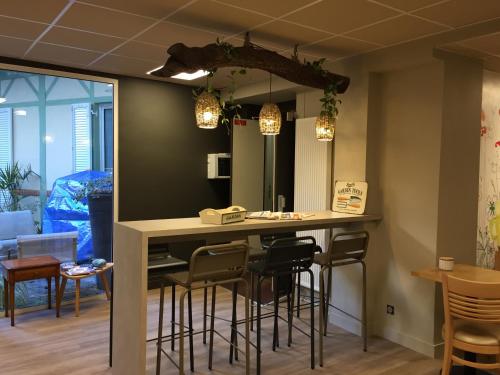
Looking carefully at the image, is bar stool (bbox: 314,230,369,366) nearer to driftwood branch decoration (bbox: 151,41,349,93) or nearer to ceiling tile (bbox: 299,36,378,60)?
driftwood branch decoration (bbox: 151,41,349,93)

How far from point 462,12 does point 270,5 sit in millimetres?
1184

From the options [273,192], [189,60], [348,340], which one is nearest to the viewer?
[189,60]

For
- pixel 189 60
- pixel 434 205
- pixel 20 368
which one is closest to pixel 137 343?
pixel 20 368

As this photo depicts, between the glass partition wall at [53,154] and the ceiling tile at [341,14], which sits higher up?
the ceiling tile at [341,14]

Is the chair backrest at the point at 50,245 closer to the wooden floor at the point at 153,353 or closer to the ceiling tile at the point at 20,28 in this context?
the wooden floor at the point at 153,353

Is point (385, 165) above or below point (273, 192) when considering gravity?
above

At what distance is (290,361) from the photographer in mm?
3254

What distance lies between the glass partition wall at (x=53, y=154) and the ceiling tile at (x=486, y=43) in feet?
11.4

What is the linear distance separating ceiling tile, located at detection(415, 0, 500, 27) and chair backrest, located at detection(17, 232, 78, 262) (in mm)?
3834

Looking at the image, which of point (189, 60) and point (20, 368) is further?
point (20, 368)

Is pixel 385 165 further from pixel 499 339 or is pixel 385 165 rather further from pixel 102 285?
pixel 102 285

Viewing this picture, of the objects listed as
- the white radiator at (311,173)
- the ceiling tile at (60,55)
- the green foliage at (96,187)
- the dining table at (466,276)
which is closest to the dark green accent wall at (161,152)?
the green foliage at (96,187)

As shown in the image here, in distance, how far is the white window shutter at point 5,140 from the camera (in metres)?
4.12

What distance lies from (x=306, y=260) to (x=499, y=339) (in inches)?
48.8
